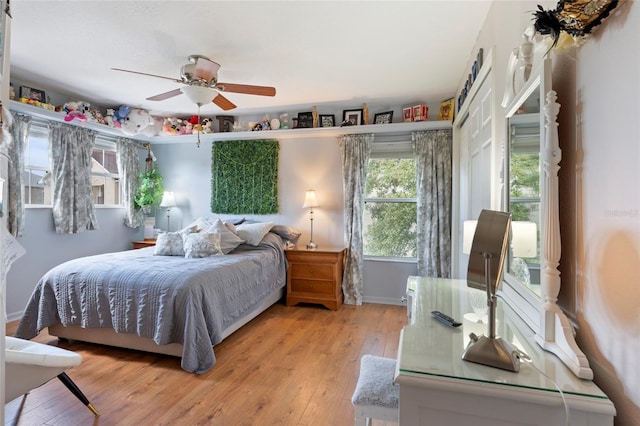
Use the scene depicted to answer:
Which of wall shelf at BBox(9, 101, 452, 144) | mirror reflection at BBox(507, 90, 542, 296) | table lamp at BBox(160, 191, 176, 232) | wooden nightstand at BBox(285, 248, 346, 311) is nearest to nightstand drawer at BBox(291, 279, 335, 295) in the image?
wooden nightstand at BBox(285, 248, 346, 311)

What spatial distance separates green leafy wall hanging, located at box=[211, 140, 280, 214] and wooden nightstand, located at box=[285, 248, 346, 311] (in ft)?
3.04

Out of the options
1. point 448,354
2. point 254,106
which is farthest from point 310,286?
point 448,354

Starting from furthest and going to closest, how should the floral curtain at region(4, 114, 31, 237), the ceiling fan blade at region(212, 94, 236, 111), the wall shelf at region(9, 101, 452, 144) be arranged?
the wall shelf at region(9, 101, 452, 144), the floral curtain at region(4, 114, 31, 237), the ceiling fan blade at region(212, 94, 236, 111)

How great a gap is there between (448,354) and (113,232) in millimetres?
4993

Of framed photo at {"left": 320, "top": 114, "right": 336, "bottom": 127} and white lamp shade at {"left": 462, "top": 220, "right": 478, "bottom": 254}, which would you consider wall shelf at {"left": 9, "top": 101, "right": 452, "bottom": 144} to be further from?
white lamp shade at {"left": 462, "top": 220, "right": 478, "bottom": 254}

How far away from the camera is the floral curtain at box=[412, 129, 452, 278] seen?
3.89 metres

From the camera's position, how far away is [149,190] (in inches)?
194

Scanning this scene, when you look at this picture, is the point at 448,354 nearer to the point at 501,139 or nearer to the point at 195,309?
the point at 501,139

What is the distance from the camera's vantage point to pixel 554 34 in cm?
93

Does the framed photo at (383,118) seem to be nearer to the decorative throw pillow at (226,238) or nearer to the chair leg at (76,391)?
the decorative throw pillow at (226,238)

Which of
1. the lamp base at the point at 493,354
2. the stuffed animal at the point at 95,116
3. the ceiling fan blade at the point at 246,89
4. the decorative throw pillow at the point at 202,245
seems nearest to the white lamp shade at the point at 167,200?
the stuffed animal at the point at 95,116

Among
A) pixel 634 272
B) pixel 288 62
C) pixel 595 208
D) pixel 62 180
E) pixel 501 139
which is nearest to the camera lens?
pixel 634 272

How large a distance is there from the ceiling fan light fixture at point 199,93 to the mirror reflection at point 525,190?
7.72ft

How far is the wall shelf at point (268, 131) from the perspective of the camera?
139 inches
